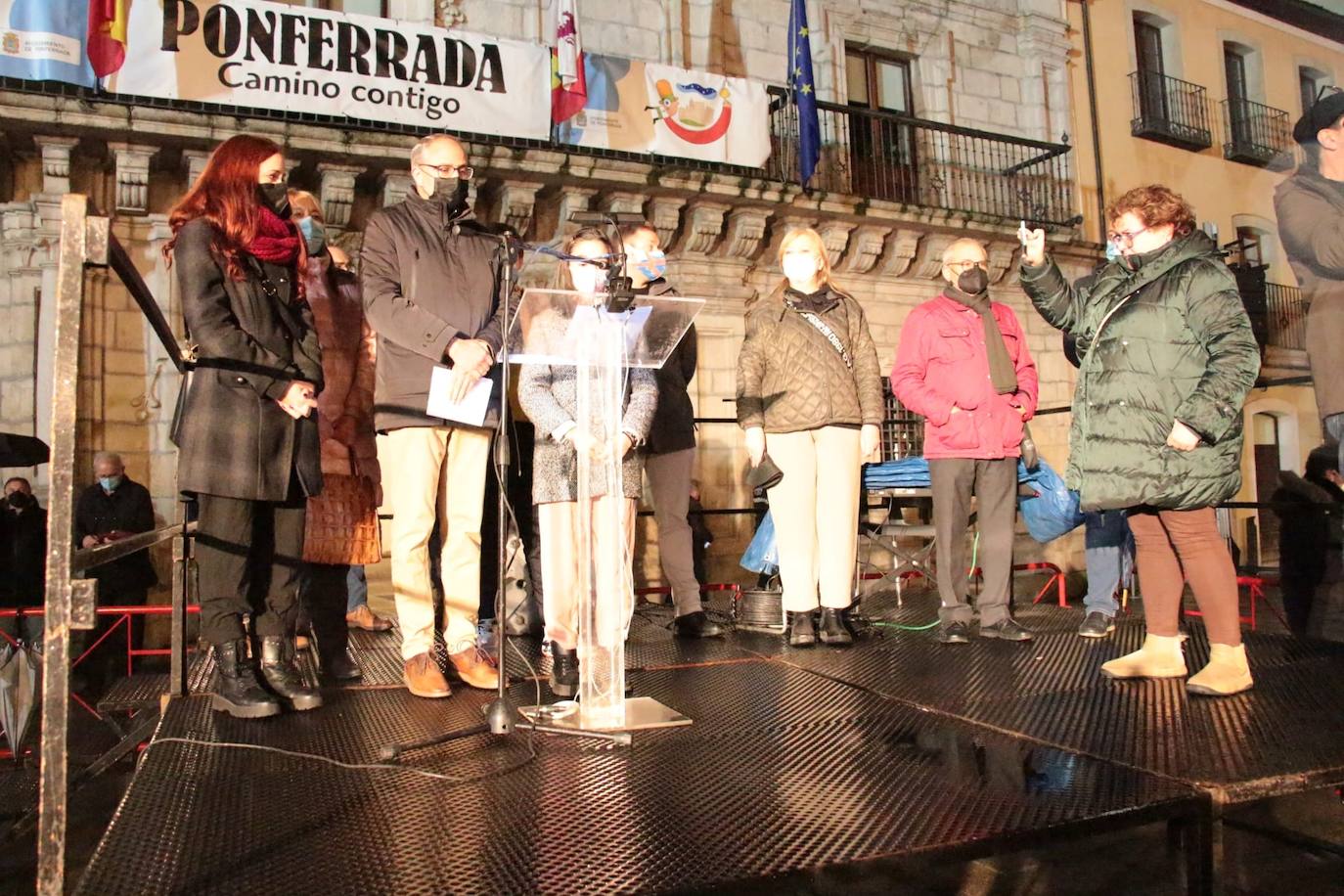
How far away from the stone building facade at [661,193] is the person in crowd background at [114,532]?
0.79m

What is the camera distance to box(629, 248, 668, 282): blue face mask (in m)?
3.95

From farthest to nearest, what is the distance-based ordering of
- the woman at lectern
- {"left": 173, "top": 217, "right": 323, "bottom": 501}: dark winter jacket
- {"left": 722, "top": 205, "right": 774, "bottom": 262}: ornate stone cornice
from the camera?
{"left": 722, "top": 205, "right": 774, "bottom": 262}: ornate stone cornice, the woman at lectern, {"left": 173, "top": 217, "right": 323, "bottom": 501}: dark winter jacket

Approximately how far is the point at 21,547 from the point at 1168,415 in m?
7.22

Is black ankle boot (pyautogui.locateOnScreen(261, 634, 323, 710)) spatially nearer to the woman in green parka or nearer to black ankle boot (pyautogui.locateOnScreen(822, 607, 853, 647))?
black ankle boot (pyautogui.locateOnScreen(822, 607, 853, 647))

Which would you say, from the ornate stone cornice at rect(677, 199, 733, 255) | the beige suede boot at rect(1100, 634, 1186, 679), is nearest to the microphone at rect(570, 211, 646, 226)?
the beige suede boot at rect(1100, 634, 1186, 679)

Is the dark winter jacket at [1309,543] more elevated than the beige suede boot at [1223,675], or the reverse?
the dark winter jacket at [1309,543]

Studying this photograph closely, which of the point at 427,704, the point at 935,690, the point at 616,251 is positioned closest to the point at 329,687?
the point at 427,704

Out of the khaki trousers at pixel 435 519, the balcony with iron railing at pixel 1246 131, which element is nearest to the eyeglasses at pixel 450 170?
the khaki trousers at pixel 435 519

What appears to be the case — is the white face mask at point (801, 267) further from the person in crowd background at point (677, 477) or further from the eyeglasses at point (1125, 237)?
the eyeglasses at point (1125, 237)

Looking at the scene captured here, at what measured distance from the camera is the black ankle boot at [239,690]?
9.49ft

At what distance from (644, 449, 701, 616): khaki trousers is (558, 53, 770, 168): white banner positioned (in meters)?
5.70

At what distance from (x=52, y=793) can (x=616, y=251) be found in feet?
5.75

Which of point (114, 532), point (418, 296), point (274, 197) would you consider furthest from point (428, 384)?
point (114, 532)

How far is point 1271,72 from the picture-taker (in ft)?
48.6
